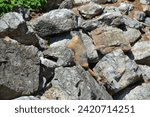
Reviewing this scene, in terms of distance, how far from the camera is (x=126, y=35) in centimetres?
1254

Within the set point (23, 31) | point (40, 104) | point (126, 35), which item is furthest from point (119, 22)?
point (40, 104)

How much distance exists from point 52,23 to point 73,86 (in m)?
2.36

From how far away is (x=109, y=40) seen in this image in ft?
38.9

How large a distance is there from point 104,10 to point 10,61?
4.44 meters

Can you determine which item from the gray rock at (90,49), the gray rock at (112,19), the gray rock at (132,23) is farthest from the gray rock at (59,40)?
the gray rock at (132,23)

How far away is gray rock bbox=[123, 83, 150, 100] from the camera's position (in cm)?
1118

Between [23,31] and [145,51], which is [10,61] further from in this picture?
[145,51]

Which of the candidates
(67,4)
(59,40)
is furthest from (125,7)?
(59,40)

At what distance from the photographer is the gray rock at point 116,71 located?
36.7 feet

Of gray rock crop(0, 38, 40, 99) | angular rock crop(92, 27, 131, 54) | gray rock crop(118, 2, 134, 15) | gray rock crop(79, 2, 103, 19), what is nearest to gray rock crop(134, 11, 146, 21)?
gray rock crop(118, 2, 134, 15)

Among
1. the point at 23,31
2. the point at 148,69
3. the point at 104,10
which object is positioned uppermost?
the point at 23,31

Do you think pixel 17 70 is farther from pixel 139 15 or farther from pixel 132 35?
pixel 139 15

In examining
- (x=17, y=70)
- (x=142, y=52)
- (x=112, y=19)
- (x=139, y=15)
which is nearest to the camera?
(x=17, y=70)

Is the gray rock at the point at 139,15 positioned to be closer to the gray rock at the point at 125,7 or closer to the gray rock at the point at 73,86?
the gray rock at the point at 125,7
